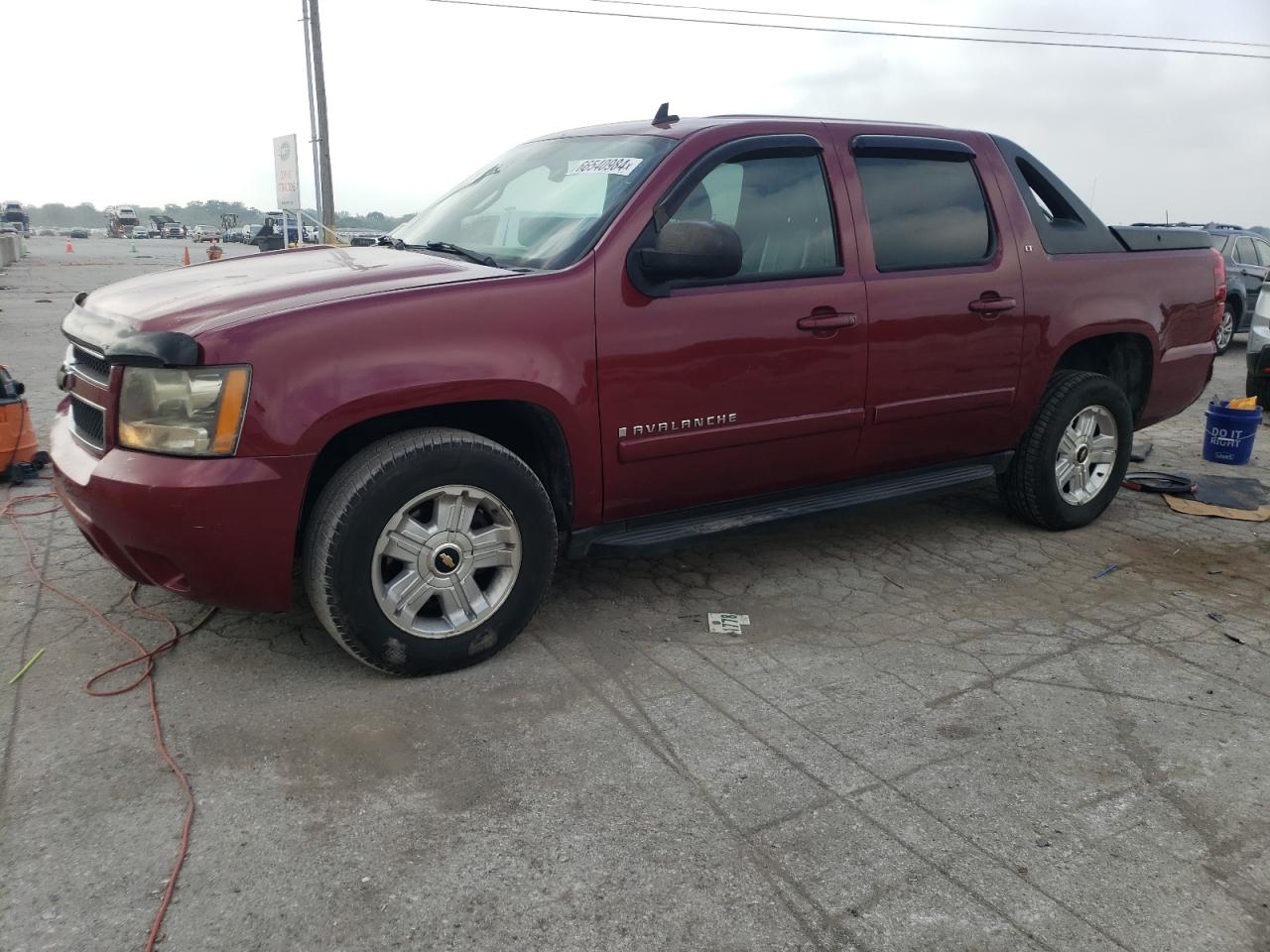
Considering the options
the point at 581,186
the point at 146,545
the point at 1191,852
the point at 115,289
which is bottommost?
the point at 1191,852

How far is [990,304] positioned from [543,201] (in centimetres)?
197

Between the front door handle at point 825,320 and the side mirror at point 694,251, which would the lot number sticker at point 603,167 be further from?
the front door handle at point 825,320

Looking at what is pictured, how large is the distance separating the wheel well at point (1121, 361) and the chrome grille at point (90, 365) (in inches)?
163

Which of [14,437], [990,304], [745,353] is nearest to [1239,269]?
[990,304]

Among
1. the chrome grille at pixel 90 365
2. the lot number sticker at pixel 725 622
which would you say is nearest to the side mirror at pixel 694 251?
the lot number sticker at pixel 725 622

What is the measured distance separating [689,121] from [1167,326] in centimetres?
281

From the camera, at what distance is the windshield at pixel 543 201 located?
11.7 ft

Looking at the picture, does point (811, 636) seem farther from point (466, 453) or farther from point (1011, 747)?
point (466, 453)

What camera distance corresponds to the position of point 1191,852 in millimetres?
2486

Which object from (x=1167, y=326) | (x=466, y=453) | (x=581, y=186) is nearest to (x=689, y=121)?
(x=581, y=186)

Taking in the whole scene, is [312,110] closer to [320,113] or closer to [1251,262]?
[320,113]

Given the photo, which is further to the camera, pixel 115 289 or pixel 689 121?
pixel 689 121

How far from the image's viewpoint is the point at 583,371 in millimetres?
3373

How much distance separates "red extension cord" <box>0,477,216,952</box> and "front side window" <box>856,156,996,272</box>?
3047 mm
